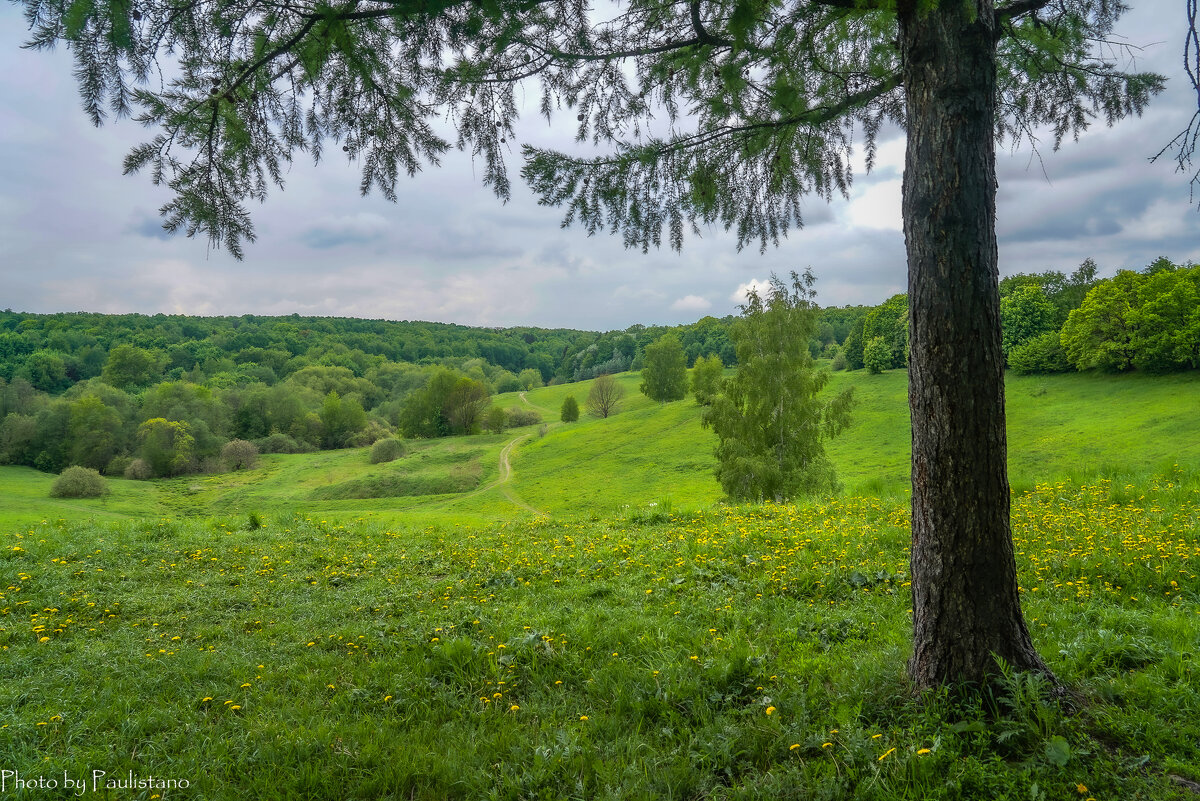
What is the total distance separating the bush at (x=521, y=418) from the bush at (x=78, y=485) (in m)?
42.4

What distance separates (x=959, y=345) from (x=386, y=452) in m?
60.5

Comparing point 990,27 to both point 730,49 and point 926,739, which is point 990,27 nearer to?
point 730,49

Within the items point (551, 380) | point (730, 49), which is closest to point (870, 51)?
point (730, 49)

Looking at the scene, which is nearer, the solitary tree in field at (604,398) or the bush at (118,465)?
the bush at (118,465)

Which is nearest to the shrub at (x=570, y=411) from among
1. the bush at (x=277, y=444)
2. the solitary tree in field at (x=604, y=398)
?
the solitary tree in field at (x=604, y=398)

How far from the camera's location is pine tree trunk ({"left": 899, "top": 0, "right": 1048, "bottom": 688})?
2.95m

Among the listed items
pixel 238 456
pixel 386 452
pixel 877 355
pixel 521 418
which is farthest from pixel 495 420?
pixel 877 355

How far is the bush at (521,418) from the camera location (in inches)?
2990

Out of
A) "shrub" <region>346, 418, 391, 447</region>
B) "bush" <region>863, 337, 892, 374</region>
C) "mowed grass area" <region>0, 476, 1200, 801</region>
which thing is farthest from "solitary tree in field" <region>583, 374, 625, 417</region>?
A: "mowed grass area" <region>0, 476, 1200, 801</region>

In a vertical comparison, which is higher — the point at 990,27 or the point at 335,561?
the point at 990,27

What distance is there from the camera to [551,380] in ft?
395

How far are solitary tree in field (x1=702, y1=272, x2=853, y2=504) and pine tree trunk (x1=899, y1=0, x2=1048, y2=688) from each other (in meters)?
17.0

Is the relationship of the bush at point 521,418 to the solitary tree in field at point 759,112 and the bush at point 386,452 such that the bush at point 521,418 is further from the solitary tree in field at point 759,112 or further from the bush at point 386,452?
the solitary tree in field at point 759,112

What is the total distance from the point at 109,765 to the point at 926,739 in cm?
433
